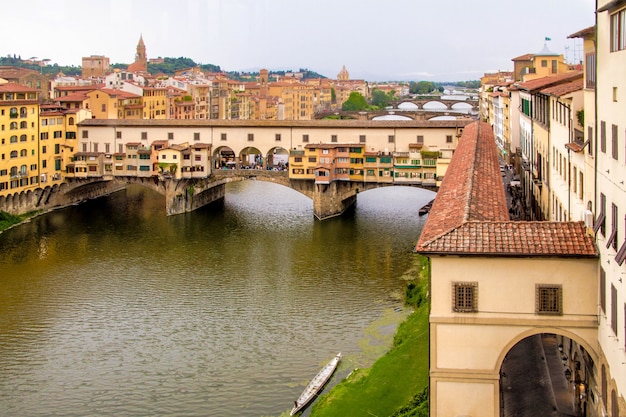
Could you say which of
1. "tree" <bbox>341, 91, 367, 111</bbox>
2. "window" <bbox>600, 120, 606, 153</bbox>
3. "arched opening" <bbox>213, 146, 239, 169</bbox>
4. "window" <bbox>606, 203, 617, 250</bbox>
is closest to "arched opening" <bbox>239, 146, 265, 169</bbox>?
"arched opening" <bbox>213, 146, 239, 169</bbox>

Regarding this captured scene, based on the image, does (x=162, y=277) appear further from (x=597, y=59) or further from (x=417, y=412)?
(x=597, y=59)

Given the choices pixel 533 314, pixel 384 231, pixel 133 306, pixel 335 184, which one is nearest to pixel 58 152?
pixel 335 184

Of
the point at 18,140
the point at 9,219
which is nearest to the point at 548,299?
the point at 9,219

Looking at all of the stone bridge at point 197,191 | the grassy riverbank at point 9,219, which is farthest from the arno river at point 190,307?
the stone bridge at point 197,191

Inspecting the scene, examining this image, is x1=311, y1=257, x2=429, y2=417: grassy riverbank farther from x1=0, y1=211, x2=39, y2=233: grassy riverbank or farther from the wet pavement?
x1=0, y1=211, x2=39, y2=233: grassy riverbank

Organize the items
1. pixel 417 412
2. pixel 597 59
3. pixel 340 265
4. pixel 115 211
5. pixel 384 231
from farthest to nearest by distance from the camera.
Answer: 1. pixel 115 211
2. pixel 384 231
3. pixel 340 265
4. pixel 417 412
5. pixel 597 59

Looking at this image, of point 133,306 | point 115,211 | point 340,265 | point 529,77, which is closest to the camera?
point 133,306

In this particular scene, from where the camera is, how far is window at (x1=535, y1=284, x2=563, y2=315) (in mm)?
12336

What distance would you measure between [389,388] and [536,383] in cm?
303

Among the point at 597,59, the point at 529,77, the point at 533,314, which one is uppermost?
the point at 529,77

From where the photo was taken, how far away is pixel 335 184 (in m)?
41.9

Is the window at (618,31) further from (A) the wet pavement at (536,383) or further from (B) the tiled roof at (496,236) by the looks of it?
(A) the wet pavement at (536,383)

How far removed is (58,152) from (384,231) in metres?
19.2

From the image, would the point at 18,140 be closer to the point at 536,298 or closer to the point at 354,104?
the point at 536,298
